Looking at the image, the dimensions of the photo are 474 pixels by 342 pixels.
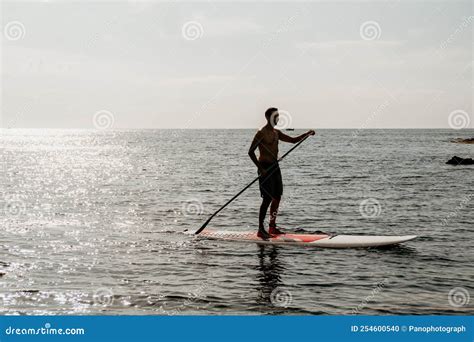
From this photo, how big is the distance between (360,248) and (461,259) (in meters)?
2.35

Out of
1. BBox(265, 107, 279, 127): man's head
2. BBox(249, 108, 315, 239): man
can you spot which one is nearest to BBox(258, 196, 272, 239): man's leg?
BBox(249, 108, 315, 239): man

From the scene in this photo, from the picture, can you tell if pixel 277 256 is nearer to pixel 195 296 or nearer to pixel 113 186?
pixel 195 296

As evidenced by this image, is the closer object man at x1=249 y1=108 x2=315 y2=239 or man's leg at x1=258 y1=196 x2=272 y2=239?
man at x1=249 y1=108 x2=315 y2=239

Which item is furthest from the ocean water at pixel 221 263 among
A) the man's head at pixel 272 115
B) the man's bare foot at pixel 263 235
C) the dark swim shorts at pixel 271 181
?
the man's head at pixel 272 115

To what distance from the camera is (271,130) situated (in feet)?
40.5

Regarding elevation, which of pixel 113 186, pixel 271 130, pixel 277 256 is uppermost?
pixel 113 186

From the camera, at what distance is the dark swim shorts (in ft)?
40.8

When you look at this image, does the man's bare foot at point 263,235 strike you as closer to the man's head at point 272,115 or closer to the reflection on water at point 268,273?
the reflection on water at point 268,273

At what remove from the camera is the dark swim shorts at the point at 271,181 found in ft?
40.8

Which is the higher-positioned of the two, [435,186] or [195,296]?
[435,186]

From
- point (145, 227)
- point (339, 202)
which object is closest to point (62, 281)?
point (145, 227)

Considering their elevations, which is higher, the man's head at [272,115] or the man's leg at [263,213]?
the man's head at [272,115]

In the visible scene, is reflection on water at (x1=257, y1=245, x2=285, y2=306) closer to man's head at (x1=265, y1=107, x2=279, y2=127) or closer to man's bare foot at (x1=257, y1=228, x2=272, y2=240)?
man's bare foot at (x1=257, y1=228, x2=272, y2=240)

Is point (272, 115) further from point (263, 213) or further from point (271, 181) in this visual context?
point (263, 213)
